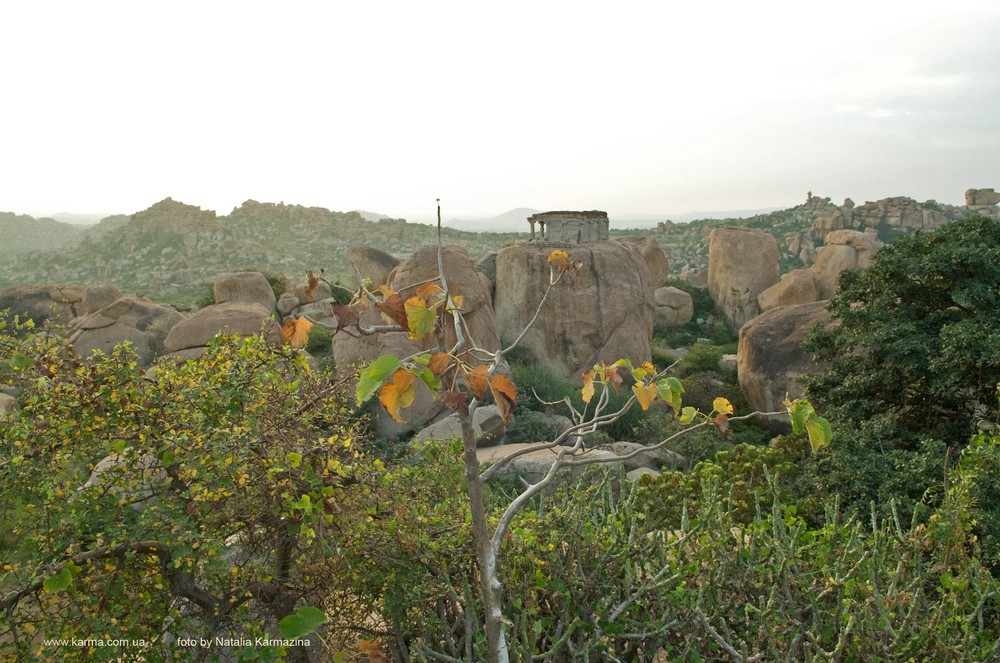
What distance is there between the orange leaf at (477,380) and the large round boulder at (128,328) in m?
17.1

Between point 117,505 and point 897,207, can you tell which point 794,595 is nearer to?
point 117,505

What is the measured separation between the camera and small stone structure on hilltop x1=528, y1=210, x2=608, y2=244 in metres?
24.8

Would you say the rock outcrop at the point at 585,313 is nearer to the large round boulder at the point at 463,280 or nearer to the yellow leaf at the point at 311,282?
the large round boulder at the point at 463,280

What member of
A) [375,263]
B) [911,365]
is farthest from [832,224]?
[911,365]

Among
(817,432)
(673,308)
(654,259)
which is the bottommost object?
(673,308)

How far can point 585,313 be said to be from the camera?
61.7 ft

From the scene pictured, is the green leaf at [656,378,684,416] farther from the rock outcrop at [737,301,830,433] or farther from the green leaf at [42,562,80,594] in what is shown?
the rock outcrop at [737,301,830,433]

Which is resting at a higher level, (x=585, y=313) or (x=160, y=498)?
(x=160, y=498)

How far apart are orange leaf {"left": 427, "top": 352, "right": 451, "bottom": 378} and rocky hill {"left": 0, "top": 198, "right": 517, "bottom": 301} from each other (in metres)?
39.3

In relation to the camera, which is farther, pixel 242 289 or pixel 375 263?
pixel 242 289

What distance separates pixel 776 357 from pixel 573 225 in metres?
11.4

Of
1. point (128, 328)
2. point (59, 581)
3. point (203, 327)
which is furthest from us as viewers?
point (128, 328)

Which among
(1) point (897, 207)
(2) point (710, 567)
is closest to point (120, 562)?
(2) point (710, 567)

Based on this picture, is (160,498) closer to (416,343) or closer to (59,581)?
(59,581)
